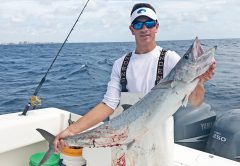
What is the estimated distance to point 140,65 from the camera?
121 inches

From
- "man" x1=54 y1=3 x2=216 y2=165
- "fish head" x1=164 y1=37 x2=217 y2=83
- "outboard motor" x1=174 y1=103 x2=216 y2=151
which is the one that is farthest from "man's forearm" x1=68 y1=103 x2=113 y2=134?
"outboard motor" x1=174 y1=103 x2=216 y2=151

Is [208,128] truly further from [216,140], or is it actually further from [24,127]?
[24,127]

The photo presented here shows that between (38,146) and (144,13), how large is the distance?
8.83 feet

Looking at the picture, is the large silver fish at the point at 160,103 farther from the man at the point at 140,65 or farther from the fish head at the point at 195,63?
the man at the point at 140,65

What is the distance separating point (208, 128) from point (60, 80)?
529 inches

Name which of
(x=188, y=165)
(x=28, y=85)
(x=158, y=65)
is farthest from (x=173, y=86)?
(x=28, y=85)

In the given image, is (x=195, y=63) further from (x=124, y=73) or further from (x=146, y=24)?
(x=124, y=73)

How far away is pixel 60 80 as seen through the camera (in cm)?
1739

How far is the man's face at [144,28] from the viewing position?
9.69 ft

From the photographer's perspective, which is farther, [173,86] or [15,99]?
[15,99]

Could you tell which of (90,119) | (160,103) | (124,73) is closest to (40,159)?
(90,119)

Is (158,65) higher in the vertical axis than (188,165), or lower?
higher

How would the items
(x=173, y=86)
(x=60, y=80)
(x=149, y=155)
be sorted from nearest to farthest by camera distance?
(x=173, y=86)
(x=149, y=155)
(x=60, y=80)

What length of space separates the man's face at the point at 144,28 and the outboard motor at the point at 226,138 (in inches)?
78.6
